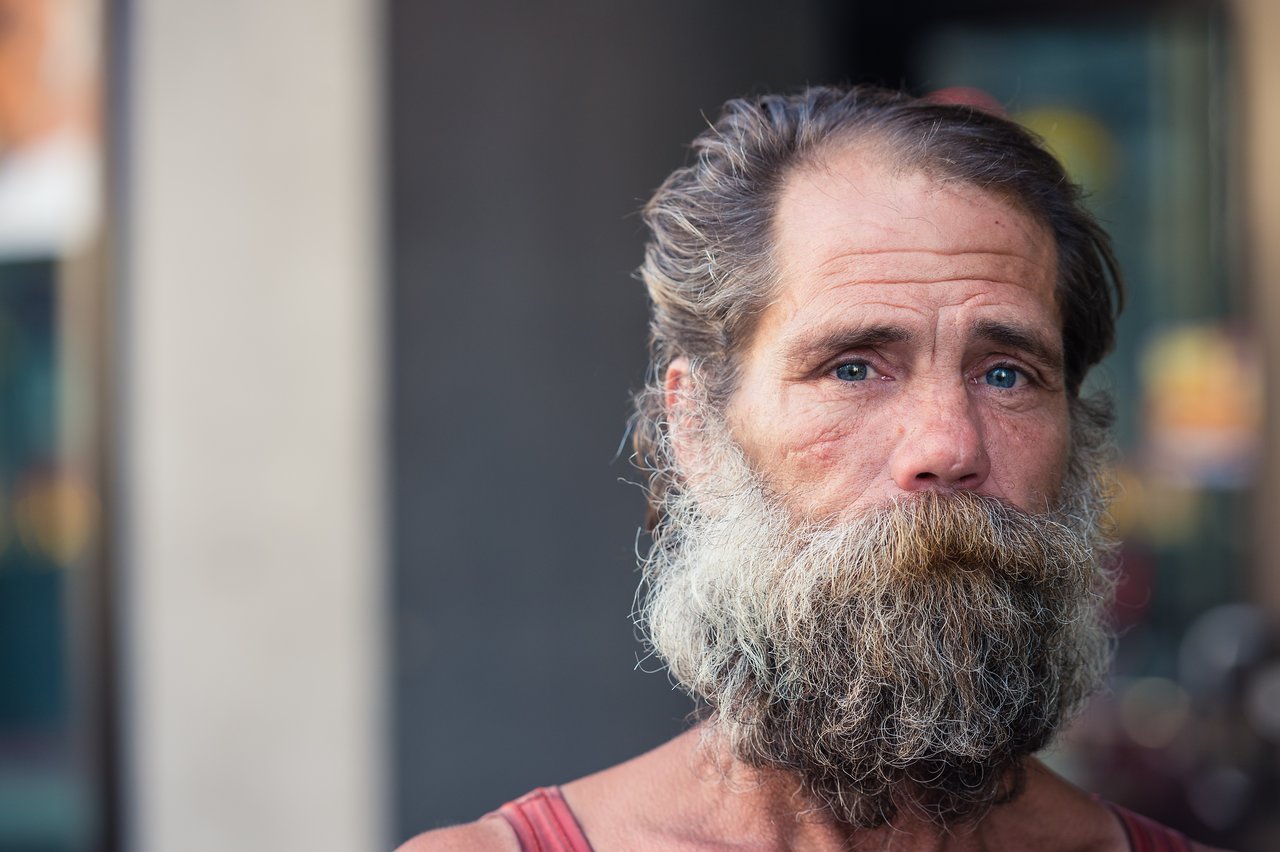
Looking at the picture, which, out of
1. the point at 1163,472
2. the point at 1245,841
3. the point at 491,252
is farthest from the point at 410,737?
the point at 1163,472

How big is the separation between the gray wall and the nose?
2.12m

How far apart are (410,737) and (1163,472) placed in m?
2.98

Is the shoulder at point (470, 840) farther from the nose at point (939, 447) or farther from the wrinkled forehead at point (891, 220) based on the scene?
the wrinkled forehead at point (891, 220)

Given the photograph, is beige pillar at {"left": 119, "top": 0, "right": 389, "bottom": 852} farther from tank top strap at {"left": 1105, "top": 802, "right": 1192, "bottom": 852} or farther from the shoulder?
tank top strap at {"left": 1105, "top": 802, "right": 1192, "bottom": 852}

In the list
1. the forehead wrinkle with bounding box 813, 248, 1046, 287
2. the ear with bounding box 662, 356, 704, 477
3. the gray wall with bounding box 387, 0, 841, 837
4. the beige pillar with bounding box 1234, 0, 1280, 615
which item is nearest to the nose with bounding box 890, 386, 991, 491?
the forehead wrinkle with bounding box 813, 248, 1046, 287

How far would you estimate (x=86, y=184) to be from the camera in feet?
13.4

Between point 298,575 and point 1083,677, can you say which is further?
point 298,575

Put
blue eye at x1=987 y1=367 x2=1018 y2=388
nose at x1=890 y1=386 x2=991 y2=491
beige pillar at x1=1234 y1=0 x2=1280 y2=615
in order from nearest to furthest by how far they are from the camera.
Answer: nose at x1=890 y1=386 x2=991 y2=491, blue eye at x1=987 y1=367 x2=1018 y2=388, beige pillar at x1=1234 y1=0 x2=1280 y2=615

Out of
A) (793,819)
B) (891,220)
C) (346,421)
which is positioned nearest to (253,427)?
(346,421)

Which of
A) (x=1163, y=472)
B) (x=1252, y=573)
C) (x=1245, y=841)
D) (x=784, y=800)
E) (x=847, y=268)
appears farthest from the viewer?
(x=1163, y=472)

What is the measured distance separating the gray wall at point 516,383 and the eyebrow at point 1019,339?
6.75 feet

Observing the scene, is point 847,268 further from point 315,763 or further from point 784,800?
point 315,763

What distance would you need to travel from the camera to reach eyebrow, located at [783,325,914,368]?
1.69 meters

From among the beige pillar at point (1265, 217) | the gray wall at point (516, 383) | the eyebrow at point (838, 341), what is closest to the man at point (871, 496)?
the eyebrow at point (838, 341)
